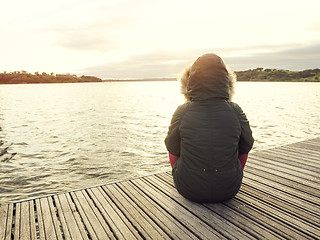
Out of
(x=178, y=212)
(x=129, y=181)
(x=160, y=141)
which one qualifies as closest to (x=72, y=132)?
(x=160, y=141)

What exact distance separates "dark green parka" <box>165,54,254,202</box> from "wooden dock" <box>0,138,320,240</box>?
452 mm

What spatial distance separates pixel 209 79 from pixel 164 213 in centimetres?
184

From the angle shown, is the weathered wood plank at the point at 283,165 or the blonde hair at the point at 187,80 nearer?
the blonde hair at the point at 187,80

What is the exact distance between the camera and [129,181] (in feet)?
14.6

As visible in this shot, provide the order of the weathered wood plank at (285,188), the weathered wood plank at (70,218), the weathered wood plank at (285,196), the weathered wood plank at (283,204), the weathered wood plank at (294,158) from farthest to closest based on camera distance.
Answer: the weathered wood plank at (294,158), the weathered wood plank at (285,188), the weathered wood plank at (285,196), the weathered wood plank at (283,204), the weathered wood plank at (70,218)

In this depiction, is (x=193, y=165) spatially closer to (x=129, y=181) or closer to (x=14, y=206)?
(x=129, y=181)

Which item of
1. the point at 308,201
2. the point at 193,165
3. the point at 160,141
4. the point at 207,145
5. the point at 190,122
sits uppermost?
the point at 190,122

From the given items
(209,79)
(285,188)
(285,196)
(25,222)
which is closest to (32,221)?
(25,222)

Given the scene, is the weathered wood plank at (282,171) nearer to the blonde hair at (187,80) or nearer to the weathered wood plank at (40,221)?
the blonde hair at (187,80)

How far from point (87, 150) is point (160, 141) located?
398 cm

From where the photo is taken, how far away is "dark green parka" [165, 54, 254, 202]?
2920mm

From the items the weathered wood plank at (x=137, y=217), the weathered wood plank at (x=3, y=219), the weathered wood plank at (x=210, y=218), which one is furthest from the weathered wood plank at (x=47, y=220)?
the weathered wood plank at (x=210, y=218)

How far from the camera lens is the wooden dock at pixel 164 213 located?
9.36 feet

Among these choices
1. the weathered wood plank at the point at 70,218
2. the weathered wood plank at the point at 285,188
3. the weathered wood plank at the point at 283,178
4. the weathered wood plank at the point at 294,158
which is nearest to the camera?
the weathered wood plank at the point at 70,218
